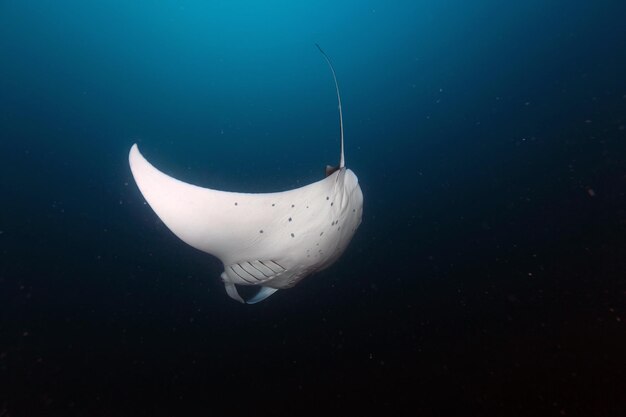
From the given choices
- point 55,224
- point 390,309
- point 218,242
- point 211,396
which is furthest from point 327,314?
point 55,224

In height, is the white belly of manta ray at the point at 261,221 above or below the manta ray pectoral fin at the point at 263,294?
above

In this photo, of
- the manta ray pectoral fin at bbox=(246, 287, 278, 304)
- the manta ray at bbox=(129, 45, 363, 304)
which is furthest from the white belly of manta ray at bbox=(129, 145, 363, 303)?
the manta ray pectoral fin at bbox=(246, 287, 278, 304)

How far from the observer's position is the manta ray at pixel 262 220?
2012 millimetres

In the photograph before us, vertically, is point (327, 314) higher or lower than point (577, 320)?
higher

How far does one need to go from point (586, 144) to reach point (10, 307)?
46.4 ft

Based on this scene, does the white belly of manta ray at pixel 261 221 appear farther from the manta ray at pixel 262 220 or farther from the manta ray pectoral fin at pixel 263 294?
the manta ray pectoral fin at pixel 263 294

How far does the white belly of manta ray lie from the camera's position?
2012 mm

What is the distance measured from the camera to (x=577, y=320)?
4.62m

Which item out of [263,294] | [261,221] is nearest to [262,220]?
[261,221]

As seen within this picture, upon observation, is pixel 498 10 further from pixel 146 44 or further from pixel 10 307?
pixel 10 307

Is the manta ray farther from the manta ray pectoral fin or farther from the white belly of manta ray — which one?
the manta ray pectoral fin

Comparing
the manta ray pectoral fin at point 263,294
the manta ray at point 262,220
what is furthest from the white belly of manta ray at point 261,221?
the manta ray pectoral fin at point 263,294

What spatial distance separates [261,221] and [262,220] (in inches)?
0.5

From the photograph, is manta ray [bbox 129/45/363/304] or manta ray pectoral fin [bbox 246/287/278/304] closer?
A: manta ray [bbox 129/45/363/304]
